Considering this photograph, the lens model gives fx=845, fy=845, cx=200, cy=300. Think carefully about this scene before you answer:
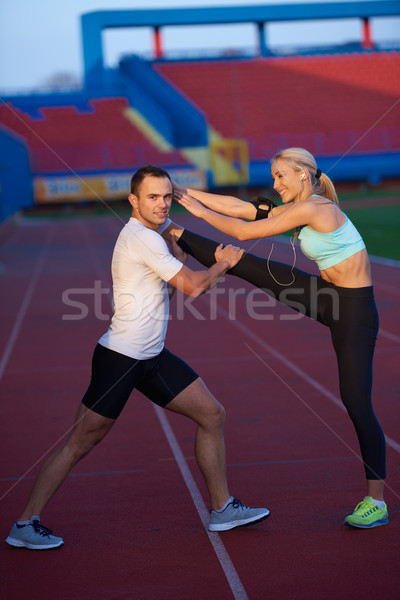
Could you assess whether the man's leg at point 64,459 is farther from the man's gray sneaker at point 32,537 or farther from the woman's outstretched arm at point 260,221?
the woman's outstretched arm at point 260,221

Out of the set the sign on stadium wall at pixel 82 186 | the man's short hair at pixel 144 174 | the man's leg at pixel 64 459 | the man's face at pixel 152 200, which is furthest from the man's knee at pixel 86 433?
the sign on stadium wall at pixel 82 186

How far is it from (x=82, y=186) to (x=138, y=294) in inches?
1364

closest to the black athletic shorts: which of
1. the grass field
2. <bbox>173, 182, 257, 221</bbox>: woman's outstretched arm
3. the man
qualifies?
the man

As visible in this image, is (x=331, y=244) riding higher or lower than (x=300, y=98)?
lower

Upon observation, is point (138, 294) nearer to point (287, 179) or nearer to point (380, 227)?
point (287, 179)

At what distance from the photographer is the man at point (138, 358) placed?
4031mm

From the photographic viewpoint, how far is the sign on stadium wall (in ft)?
123

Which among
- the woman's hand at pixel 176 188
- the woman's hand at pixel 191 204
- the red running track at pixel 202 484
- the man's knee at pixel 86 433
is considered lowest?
the red running track at pixel 202 484

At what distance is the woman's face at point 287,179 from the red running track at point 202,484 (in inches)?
66.2

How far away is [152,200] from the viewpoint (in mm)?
4059

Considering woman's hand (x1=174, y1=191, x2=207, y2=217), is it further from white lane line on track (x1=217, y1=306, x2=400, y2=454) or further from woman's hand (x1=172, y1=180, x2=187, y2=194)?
white lane line on track (x1=217, y1=306, x2=400, y2=454)

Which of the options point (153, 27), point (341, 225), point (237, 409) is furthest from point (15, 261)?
point (153, 27)

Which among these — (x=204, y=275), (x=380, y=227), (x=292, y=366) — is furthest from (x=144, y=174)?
(x=380, y=227)

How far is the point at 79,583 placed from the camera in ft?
12.2
